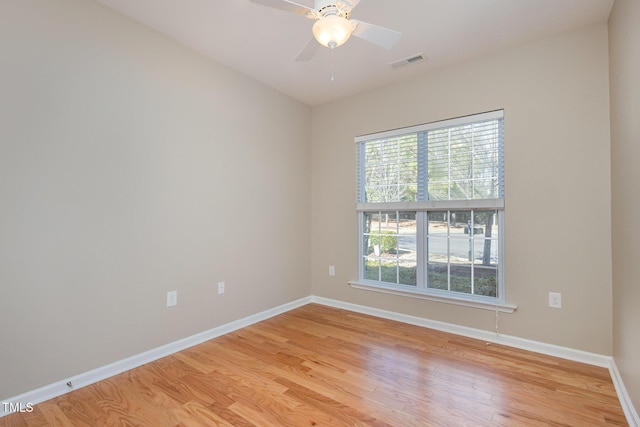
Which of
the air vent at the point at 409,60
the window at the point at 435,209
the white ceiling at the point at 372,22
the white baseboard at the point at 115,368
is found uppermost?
the white ceiling at the point at 372,22

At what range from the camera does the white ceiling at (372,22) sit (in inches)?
82.2

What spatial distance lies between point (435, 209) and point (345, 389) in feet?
6.18

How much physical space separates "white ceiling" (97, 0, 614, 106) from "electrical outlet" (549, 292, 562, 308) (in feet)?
6.79

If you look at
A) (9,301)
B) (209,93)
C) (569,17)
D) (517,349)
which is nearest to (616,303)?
(517,349)

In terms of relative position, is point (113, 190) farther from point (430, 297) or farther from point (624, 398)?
point (624, 398)

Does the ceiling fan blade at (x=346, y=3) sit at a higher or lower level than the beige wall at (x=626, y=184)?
higher

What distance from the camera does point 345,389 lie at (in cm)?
196

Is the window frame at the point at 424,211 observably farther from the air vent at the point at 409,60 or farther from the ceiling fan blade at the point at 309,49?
the ceiling fan blade at the point at 309,49

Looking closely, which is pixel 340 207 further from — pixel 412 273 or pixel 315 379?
pixel 315 379

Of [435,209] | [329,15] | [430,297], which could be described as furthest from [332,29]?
[430,297]

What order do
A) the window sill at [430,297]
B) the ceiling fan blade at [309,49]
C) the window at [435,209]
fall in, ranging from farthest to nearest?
the window at [435,209] < the window sill at [430,297] < the ceiling fan blade at [309,49]

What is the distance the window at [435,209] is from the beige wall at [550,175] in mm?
133

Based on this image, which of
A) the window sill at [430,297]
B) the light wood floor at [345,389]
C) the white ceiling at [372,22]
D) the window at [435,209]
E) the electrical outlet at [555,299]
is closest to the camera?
the light wood floor at [345,389]

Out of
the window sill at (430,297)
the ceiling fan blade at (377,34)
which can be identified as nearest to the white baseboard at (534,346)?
the window sill at (430,297)
